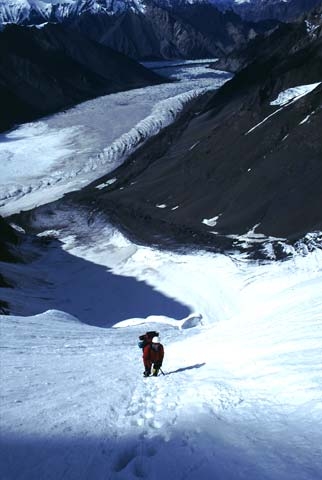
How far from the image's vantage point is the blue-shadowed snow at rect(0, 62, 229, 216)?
197ft

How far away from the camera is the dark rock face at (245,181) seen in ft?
96.2

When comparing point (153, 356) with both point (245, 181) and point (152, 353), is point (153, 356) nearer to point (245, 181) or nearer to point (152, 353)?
point (152, 353)

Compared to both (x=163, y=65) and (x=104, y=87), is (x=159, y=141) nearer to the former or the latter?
(x=104, y=87)

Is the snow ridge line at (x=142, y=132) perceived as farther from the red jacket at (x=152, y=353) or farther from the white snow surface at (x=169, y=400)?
the red jacket at (x=152, y=353)

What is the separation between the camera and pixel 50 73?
120125 millimetres

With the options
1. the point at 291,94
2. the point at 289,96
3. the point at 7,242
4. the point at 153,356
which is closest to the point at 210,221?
the point at 7,242

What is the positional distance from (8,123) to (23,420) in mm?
94625

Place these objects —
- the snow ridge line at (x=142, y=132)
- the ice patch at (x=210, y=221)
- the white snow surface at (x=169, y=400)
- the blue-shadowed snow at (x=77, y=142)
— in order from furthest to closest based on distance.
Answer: the snow ridge line at (x=142, y=132)
the blue-shadowed snow at (x=77, y=142)
the ice patch at (x=210, y=221)
the white snow surface at (x=169, y=400)

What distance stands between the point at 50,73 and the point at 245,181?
9538 cm

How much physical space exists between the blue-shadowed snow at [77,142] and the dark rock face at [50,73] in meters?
7.61

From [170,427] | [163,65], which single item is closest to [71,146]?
[170,427]

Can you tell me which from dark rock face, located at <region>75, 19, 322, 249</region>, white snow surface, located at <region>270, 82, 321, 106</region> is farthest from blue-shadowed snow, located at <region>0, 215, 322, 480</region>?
white snow surface, located at <region>270, 82, 321, 106</region>

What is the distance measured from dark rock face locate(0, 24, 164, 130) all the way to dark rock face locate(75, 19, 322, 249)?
60190mm

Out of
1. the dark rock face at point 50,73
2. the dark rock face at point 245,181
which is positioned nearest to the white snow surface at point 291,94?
the dark rock face at point 245,181
